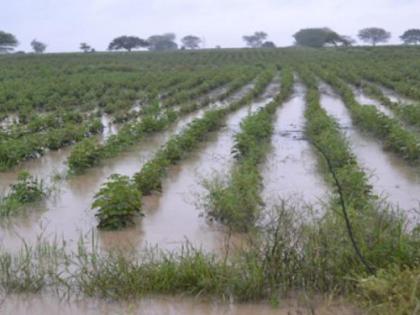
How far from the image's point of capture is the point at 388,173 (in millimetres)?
10062

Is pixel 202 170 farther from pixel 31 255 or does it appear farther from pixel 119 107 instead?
pixel 119 107

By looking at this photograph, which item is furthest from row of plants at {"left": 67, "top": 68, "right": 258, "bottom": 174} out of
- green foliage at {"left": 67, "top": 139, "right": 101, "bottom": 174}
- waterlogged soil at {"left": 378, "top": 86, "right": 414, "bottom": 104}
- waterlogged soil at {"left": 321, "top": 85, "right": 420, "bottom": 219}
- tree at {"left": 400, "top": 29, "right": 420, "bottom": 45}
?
tree at {"left": 400, "top": 29, "right": 420, "bottom": 45}

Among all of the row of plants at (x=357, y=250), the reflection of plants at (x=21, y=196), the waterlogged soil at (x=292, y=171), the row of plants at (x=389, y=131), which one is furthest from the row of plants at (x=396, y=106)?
the reflection of plants at (x=21, y=196)

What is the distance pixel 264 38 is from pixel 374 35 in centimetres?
2478

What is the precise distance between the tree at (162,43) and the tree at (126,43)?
14033 mm

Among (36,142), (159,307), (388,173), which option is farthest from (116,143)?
(159,307)

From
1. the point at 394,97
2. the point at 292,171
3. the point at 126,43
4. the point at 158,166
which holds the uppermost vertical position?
the point at 126,43

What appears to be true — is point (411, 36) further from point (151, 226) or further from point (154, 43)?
point (151, 226)

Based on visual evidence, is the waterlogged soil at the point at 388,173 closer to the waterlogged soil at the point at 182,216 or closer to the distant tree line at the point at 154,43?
the waterlogged soil at the point at 182,216

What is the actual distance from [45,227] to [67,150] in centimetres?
529

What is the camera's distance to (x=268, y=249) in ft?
16.9

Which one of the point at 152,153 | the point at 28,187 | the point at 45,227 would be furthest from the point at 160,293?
the point at 152,153

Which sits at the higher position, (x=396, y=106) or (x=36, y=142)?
(x=396, y=106)

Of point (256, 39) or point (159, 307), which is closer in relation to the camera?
point (159, 307)
